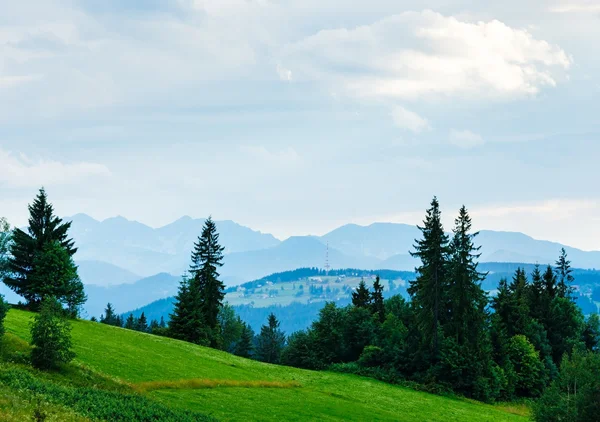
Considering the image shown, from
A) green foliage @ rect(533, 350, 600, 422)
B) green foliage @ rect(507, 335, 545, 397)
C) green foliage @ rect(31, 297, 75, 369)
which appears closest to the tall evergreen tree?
green foliage @ rect(507, 335, 545, 397)

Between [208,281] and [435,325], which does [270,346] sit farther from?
[435,325]

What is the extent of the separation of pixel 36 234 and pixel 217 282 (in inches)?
1281

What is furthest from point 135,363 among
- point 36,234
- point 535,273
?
point 535,273

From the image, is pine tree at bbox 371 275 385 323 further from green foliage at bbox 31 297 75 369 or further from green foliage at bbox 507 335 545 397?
green foliage at bbox 31 297 75 369

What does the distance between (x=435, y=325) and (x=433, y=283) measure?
20.1ft

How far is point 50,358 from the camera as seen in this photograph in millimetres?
38062

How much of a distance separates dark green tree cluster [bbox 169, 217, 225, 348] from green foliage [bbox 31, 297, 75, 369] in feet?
176

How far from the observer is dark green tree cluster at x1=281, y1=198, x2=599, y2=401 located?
79688 mm

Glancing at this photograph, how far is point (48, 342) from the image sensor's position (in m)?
37.8

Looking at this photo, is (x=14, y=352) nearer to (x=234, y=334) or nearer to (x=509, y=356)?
(x=509, y=356)

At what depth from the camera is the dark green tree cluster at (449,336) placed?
79.7 meters

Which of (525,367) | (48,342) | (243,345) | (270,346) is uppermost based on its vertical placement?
(48,342)

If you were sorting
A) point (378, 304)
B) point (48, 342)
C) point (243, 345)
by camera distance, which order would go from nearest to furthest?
1. point (48, 342)
2. point (378, 304)
3. point (243, 345)

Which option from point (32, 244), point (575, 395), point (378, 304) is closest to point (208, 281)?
point (32, 244)
